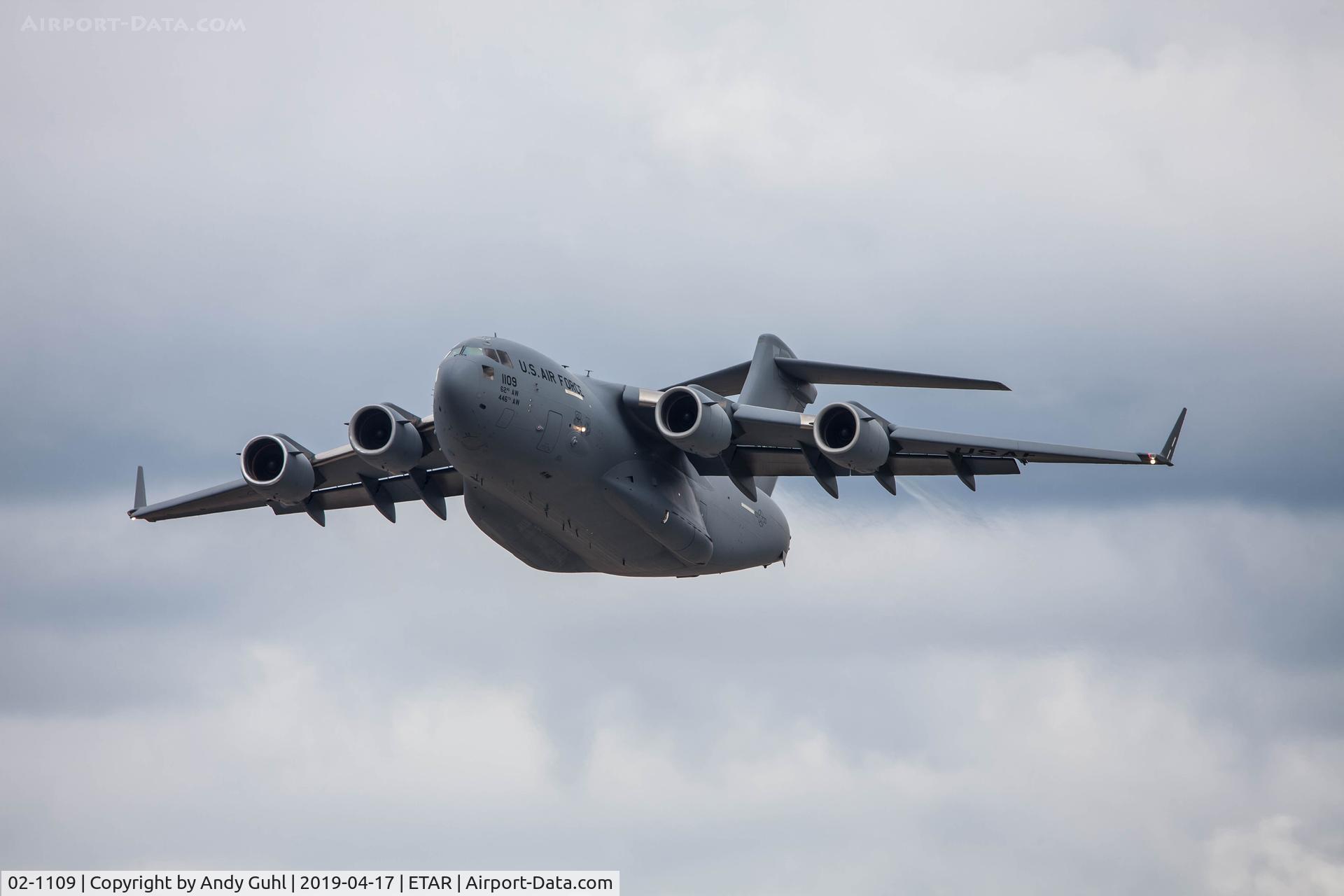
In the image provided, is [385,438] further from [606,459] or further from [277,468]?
[606,459]

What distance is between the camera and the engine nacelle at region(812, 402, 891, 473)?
19672 millimetres

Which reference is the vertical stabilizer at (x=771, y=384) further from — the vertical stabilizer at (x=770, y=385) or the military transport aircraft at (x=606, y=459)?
the military transport aircraft at (x=606, y=459)

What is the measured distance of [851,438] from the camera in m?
19.8

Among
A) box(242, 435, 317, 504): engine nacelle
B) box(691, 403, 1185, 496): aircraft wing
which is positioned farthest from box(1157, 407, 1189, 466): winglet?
box(242, 435, 317, 504): engine nacelle

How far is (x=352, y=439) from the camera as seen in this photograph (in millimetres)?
20844

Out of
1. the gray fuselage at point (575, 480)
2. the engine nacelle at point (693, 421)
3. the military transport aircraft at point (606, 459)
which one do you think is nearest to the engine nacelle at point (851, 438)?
the military transport aircraft at point (606, 459)

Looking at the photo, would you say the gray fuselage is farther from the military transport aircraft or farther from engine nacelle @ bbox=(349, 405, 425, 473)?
engine nacelle @ bbox=(349, 405, 425, 473)

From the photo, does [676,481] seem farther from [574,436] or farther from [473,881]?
[473,881]

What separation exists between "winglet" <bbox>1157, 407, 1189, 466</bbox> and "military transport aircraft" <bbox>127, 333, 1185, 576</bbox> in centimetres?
2

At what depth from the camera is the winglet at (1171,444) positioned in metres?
19.1

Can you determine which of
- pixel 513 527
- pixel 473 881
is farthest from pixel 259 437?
pixel 473 881

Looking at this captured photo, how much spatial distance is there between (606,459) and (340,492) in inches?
213

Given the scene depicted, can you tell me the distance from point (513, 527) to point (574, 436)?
213cm

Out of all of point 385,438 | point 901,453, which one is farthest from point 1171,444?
point 385,438
